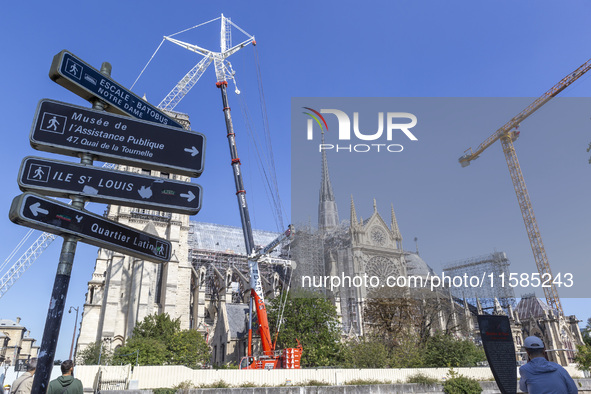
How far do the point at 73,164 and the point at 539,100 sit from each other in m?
88.7

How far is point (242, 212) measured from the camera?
110 feet

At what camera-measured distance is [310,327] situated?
40000 millimetres

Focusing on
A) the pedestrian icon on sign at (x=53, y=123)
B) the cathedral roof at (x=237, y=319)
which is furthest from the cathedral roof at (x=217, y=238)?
the pedestrian icon on sign at (x=53, y=123)

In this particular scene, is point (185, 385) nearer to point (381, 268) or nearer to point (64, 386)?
point (64, 386)

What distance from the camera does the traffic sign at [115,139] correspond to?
5.48 m

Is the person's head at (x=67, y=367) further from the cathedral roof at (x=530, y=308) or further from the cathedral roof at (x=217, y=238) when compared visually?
Result: the cathedral roof at (x=530, y=308)

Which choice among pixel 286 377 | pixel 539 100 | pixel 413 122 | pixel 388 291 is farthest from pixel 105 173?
pixel 539 100

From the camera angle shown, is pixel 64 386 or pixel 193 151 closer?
pixel 64 386

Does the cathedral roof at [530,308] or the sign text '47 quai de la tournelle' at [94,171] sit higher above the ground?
the cathedral roof at [530,308]

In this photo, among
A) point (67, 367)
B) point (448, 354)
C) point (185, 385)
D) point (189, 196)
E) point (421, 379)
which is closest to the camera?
point (189, 196)

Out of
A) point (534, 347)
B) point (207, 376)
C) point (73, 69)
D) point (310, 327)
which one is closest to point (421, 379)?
point (207, 376)

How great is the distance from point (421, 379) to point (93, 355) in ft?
76.3

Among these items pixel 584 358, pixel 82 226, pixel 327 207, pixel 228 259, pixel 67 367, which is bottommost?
pixel 67 367

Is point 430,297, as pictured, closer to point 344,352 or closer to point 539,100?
point 344,352
